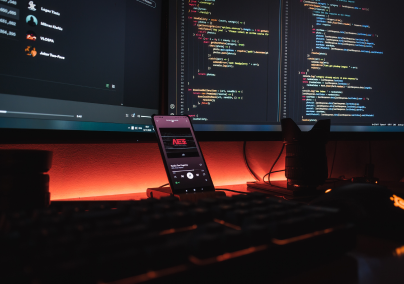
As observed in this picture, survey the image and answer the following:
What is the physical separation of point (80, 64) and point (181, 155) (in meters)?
0.29

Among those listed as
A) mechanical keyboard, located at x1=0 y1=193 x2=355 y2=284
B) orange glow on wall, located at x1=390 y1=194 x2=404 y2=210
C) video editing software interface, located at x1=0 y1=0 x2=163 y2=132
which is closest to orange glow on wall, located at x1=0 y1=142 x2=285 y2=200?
video editing software interface, located at x1=0 y1=0 x2=163 y2=132

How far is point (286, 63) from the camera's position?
792 millimetres

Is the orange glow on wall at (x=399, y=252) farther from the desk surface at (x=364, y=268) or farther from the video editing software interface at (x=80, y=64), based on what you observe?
the video editing software interface at (x=80, y=64)

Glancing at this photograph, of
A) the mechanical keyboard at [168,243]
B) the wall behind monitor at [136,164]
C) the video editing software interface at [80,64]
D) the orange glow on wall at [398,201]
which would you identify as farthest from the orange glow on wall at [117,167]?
the orange glow on wall at [398,201]

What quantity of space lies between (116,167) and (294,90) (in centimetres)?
56

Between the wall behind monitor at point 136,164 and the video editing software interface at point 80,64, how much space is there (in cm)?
16

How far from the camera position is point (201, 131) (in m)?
0.71

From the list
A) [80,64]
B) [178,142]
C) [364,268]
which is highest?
[80,64]

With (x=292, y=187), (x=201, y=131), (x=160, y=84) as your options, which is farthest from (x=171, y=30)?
(x=292, y=187)

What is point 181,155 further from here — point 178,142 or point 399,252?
point 399,252

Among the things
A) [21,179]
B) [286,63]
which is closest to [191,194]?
[21,179]

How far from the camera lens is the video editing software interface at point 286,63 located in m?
0.72

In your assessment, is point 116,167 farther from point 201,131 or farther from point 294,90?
point 294,90

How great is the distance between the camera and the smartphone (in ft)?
1.91
